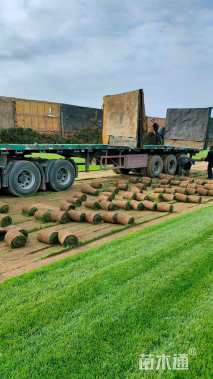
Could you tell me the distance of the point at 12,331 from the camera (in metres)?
3.27

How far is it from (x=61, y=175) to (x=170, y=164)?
7578 mm

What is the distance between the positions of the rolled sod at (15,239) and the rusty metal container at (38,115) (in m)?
19.9

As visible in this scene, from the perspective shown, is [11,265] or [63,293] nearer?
[63,293]

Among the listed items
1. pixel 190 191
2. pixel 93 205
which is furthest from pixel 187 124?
pixel 93 205

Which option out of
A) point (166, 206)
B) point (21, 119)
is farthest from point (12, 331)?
point (21, 119)

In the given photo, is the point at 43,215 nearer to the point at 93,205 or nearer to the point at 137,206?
the point at 93,205

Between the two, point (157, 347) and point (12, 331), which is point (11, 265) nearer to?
point (12, 331)

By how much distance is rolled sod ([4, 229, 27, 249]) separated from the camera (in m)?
5.85

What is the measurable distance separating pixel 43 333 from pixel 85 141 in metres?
26.0

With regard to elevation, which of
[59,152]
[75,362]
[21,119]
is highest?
[21,119]

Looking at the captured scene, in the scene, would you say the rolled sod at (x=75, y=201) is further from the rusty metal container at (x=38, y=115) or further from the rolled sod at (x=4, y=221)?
the rusty metal container at (x=38, y=115)

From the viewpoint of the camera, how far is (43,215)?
766cm

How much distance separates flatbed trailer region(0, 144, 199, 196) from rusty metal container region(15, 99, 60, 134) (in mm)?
11593

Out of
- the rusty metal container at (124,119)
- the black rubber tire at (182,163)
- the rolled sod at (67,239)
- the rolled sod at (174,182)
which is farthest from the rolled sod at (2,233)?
the black rubber tire at (182,163)
